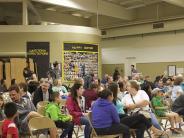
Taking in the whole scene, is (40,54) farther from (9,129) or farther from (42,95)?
(9,129)

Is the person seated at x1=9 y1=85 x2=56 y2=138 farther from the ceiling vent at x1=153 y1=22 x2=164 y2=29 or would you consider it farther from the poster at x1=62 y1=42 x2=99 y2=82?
the ceiling vent at x1=153 y1=22 x2=164 y2=29

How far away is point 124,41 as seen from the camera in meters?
18.0

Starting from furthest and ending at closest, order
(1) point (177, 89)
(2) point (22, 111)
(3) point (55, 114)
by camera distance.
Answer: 1. (1) point (177, 89)
2. (3) point (55, 114)
3. (2) point (22, 111)

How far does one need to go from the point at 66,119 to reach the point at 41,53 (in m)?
8.71

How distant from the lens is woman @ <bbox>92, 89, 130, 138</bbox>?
14.9 feet

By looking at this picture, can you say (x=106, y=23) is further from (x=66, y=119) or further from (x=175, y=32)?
(x=66, y=119)

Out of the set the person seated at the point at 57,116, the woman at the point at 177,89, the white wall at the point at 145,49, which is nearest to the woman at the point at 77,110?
the person seated at the point at 57,116

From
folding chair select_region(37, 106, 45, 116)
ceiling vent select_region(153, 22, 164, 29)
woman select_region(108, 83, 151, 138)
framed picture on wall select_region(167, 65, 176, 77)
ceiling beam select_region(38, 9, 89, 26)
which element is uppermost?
ceiling beam select_region(38, 9, 89, 26)

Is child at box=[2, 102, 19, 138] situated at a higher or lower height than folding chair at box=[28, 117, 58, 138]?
higher

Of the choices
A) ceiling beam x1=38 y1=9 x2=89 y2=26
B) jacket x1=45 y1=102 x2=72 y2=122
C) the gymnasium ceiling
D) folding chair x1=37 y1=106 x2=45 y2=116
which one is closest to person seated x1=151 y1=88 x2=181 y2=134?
jacket x1=45 y1=102 x2=72 y2=122

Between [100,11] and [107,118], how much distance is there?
11.3 meters

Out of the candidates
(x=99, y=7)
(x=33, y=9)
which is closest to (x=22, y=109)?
(x=99, y=7)

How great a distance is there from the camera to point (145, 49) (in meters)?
16.9

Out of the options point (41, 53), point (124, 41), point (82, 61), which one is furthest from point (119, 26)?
point (41, 53)
